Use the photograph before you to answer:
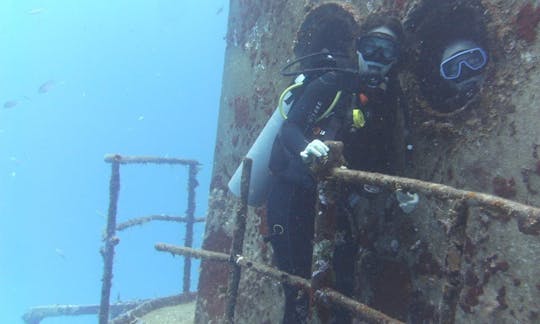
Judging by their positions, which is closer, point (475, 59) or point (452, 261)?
point (452, 261)

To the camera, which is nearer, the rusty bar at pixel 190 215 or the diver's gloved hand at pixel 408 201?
the diver's gloved hand at pixel 408 201

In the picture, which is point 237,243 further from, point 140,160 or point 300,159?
point 140,160

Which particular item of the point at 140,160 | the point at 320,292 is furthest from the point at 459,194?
the point at 140,160

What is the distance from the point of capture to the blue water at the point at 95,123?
7994 centimetres

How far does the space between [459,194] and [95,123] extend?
106799 mm

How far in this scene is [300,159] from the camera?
3715 mm

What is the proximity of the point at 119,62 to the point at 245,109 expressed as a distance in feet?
352

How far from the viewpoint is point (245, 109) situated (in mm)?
5555

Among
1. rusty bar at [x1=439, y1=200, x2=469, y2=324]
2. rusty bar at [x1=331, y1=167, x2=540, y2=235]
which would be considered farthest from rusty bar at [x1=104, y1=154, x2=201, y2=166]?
rusty bar at [x1=439, y1=200, x2=469, y2=324]

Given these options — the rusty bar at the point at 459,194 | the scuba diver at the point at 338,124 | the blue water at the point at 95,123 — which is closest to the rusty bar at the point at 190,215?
the scuba diver at the point at 338,124

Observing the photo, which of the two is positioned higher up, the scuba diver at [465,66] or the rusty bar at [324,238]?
the scuba diver at [465,66]

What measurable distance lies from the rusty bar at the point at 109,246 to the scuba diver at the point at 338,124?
337 cm

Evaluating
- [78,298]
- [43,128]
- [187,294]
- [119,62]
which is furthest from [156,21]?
[187,294]

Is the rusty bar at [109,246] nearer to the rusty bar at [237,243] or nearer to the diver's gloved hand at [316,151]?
the rusty bar at [237,243]
